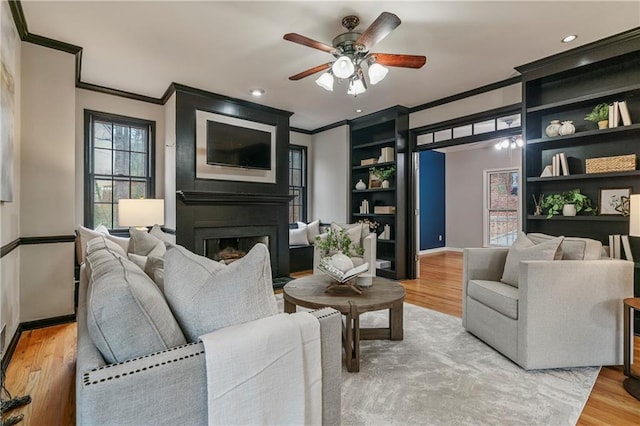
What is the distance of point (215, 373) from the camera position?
0.92 meters

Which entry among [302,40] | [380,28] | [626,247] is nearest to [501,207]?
[626,247]

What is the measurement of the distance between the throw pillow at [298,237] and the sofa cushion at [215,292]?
14.9 feet

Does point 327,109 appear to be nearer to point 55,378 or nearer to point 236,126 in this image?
point 236,126

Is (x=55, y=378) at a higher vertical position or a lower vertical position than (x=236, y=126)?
lower

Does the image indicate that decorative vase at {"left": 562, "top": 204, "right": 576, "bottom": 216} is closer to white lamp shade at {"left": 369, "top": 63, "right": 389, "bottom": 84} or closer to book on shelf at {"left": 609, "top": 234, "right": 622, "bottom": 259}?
book on shelf at {"left": 609, "top": 234, "right": 622, "bottom": 259}

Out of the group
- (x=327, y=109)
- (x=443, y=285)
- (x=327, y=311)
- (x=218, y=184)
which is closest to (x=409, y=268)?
(x=443, y=285)

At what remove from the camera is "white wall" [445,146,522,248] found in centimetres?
746

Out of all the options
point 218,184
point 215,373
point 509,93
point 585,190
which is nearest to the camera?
point 215,373

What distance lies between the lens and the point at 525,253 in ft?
8.29

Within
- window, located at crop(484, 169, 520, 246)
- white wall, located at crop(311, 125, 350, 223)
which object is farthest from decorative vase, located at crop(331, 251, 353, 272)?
window, located at crop(484, 169, 520, 246)

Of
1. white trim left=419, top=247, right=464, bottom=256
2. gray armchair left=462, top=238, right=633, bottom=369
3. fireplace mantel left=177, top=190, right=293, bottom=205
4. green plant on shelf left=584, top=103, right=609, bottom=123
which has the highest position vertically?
green plant on shelf left=584, top=103, right=609, bottom=123

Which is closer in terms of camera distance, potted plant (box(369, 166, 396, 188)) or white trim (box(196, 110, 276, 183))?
white trim (box(196, 110, 276, 183))

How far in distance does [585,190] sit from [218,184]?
4237 mm

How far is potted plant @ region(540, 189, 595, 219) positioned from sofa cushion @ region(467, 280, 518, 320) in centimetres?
132
